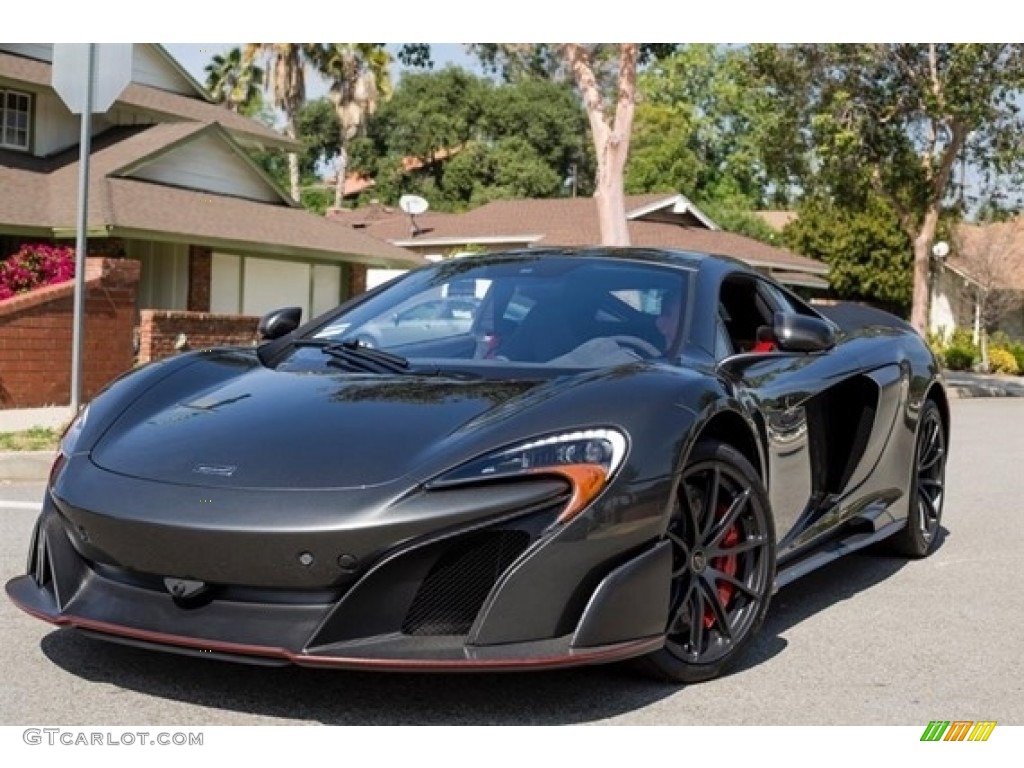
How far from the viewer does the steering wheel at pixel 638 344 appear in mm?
4516

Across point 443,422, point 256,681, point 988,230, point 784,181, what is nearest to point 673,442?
point 443,422

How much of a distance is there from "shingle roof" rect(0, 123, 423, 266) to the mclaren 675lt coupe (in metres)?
16.3

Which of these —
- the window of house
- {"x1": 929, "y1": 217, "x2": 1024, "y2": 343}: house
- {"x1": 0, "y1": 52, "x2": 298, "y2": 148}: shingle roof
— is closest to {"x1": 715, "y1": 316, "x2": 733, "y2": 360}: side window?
{"x1": 0, "y1": 52, "x2": 298, "y2": 148}: shingle roof

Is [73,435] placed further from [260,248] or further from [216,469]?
[260,248]

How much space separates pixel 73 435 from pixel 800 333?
2.47 m

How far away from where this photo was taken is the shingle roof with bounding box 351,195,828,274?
32.6 meters

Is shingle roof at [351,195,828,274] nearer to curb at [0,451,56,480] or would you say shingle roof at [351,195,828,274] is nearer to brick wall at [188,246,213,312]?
brick wall at [188,246,213,312]

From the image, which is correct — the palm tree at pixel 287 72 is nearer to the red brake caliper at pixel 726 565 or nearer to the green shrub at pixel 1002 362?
the green shrub at pixel 1002 362

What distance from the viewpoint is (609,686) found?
4.02 meters

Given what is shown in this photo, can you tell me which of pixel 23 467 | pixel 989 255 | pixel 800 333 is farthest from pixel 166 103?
pixel 989 255

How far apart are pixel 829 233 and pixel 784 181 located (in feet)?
54.4
